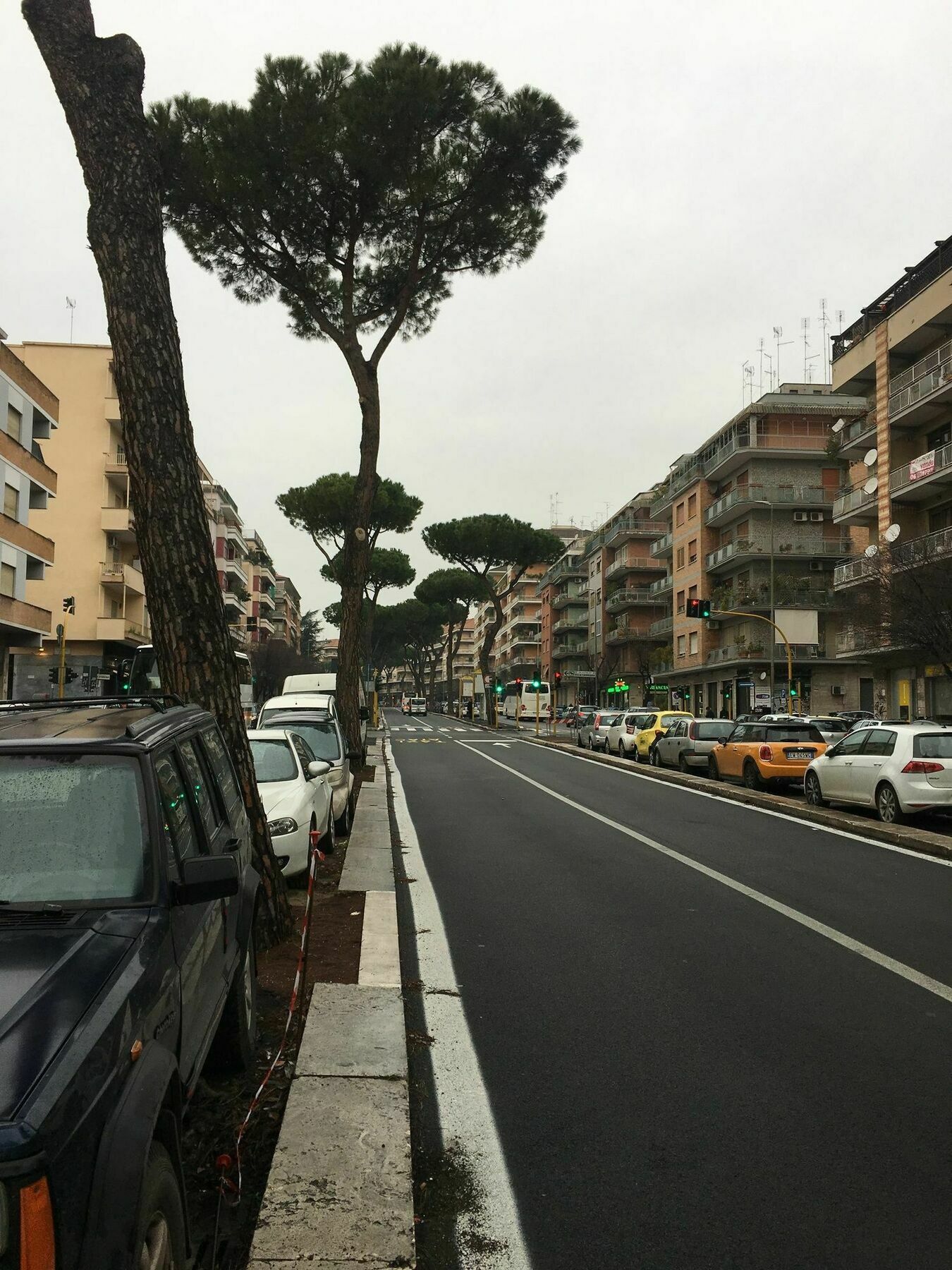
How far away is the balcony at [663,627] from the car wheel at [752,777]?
47838 millimetres

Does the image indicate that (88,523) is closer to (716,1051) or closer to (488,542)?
(488,542)

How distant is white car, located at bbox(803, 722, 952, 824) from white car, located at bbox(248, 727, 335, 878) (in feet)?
23.9

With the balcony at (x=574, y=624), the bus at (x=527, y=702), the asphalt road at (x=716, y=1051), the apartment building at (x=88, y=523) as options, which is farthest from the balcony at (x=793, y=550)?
Result: the asphalt road at (x=716, y=1051)

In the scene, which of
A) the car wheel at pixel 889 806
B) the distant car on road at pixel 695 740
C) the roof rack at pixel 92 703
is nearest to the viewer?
the roof rack at pixel 92 703

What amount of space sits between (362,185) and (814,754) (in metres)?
13.5

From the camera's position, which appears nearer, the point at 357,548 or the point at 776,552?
the point at 357,548

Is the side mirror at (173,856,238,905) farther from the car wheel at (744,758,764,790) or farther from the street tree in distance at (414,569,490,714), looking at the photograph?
the street tree in distance at (414,569,490,714)

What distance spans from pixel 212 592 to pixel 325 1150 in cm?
412

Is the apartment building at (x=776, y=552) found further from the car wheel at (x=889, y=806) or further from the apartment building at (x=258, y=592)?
the apartment building at (x=258, y=592)

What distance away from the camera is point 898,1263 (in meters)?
3.01

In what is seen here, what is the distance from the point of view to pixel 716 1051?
4828 millimetres

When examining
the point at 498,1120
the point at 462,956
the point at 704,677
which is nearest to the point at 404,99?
the point at 462,956

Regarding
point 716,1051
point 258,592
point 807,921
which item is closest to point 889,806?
point 807,921

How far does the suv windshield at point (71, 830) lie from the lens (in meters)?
2.98
